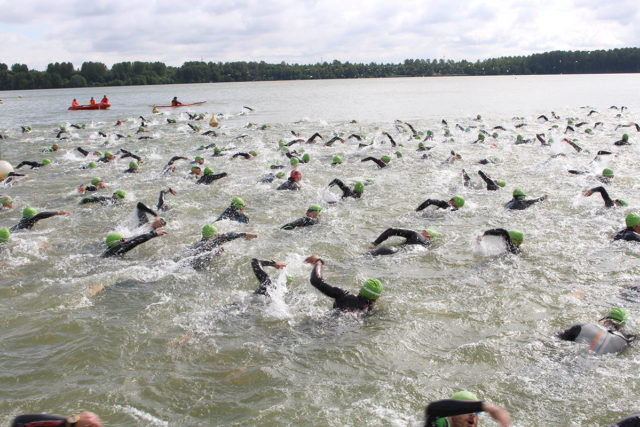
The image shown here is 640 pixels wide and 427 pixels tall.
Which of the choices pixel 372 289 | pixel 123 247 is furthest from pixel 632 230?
pixel 123 247

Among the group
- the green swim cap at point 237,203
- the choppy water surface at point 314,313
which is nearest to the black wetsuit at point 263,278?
the choppy water surface at point 314,313

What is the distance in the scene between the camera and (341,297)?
6426 millimetres

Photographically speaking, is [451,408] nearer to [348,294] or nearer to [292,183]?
[348,294]

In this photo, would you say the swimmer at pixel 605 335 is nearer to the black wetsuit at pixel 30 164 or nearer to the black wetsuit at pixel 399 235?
the black wetsuit at pixel 399 235

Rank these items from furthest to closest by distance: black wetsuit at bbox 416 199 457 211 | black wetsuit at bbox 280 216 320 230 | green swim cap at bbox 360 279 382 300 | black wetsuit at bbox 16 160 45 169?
black wetsuit at bbox 16 160 45 169, black wetsuit at bbox 416 199 457 211, black wetsuit at bbox 280 216 320 230, green swim cap at bbox 360 279 382 300

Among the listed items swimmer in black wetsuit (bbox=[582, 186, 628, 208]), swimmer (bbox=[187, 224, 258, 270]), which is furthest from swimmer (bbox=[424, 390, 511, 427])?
swimmer in black wetsuit (bbox=[582, 186, 628, 208])

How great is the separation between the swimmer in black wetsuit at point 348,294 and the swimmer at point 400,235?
2.29 metres

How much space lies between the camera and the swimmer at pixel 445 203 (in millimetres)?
10805

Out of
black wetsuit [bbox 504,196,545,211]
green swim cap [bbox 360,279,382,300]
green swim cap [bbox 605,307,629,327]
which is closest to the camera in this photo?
green swim cap [bbox 605,307,629,327]

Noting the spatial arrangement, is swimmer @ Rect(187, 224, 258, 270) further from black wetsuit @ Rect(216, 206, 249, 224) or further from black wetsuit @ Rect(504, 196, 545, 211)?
black wetsuit @ Rect(504, 196, 545, 211)

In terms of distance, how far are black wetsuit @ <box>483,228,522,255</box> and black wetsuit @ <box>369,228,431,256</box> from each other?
138 cm

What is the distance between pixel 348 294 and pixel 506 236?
11.2 feet

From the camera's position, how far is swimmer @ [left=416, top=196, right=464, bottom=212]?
425 inches

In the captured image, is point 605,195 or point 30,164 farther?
point 30,164
